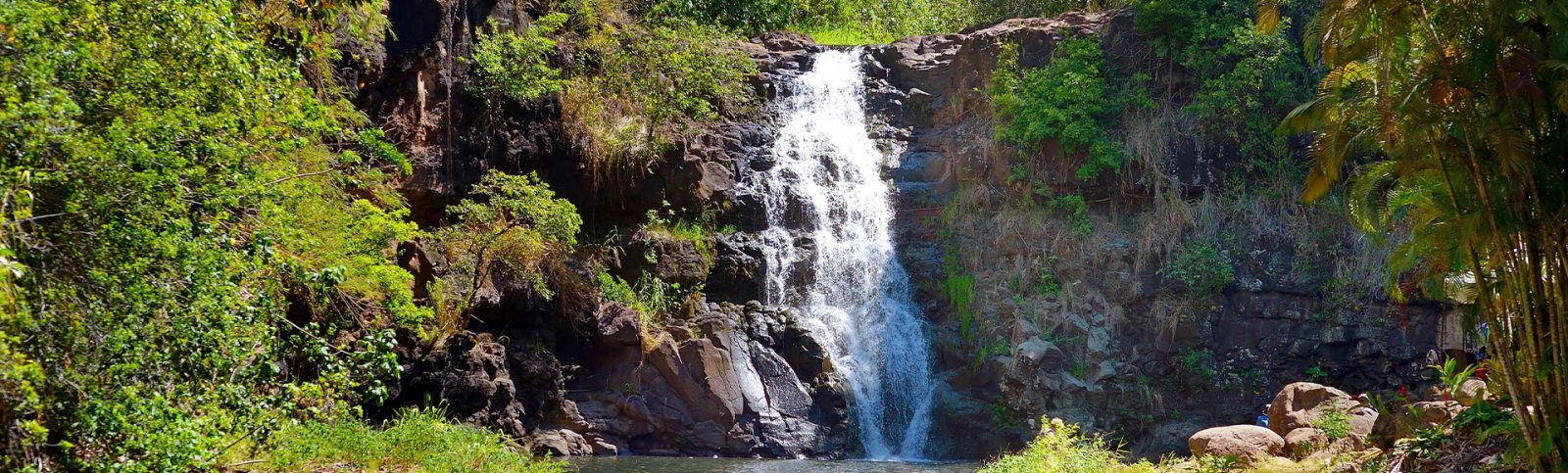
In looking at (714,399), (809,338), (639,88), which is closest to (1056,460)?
(714,399)

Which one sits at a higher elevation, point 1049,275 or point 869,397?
point 1049,275

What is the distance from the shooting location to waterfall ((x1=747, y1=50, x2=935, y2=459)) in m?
21.3

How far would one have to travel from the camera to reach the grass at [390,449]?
10.5 metres

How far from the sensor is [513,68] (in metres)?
21.3

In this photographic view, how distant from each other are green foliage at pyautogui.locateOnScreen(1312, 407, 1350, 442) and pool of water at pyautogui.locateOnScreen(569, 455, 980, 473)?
6.03 m

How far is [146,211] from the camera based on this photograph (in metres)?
8.05

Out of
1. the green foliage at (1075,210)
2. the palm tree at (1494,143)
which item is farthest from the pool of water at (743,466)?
the palm tree at (1494,143)

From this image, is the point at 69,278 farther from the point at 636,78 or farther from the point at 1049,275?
the point at 1049,275

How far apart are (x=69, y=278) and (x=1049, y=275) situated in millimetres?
18534

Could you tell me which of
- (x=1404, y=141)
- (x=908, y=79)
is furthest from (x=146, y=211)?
(x=908, y=79)

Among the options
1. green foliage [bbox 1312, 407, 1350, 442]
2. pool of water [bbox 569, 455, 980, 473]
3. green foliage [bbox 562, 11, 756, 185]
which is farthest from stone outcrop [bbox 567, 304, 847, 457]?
green foliage [bbox 1312, 407, 1350, 442]

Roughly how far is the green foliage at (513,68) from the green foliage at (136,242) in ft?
36.5

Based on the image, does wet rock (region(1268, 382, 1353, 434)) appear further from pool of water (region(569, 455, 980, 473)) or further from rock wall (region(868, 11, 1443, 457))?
rock wall (region(868, 11, 1443, 457))

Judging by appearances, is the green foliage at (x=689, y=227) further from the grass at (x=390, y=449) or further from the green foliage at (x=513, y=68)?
the grass at (x=390, y=449)
